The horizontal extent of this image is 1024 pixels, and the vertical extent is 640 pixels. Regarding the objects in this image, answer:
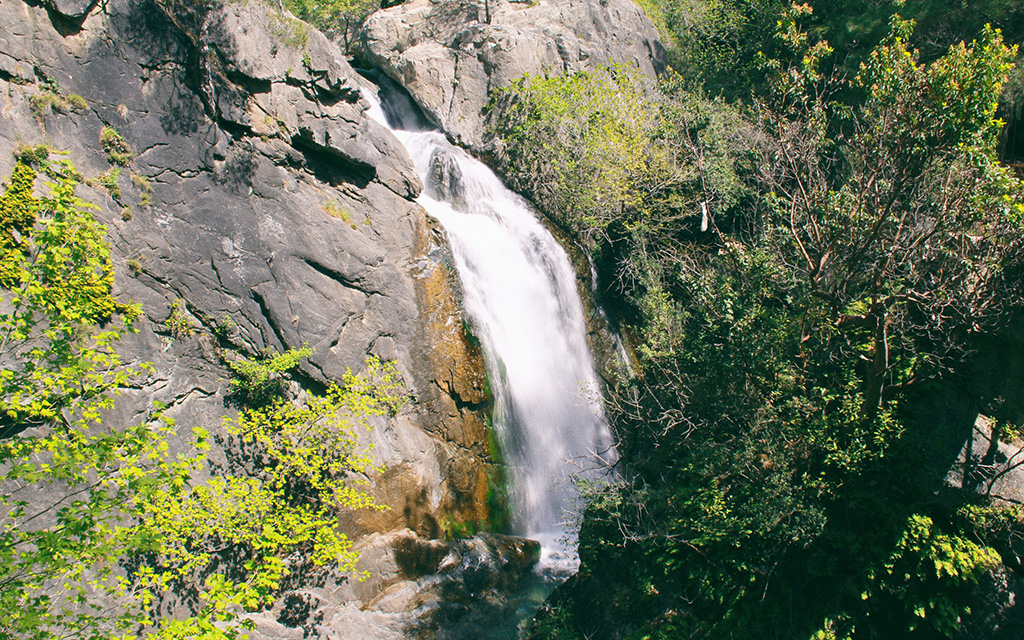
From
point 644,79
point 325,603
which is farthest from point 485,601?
point 644,79

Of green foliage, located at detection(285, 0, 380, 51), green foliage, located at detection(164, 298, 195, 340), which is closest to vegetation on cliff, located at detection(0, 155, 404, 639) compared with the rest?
green foliage, located at detection(164, 298, 195, 340)

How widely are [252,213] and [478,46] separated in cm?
1154

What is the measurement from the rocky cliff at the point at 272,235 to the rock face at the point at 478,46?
224 inches

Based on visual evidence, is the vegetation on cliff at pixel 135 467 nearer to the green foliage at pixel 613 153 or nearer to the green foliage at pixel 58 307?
the green foliage at pixel 58 307

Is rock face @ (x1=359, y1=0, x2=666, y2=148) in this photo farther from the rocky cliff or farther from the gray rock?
the gray rock

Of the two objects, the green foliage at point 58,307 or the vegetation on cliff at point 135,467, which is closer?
the green foliage at point 58,307

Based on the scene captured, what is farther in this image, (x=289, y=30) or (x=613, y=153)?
(x=613, y=153)

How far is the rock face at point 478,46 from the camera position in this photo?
18766 millimetres

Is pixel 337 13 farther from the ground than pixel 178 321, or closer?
farther from the ground

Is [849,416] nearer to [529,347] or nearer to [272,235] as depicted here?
[529,347]

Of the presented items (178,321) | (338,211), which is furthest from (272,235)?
(178,321)

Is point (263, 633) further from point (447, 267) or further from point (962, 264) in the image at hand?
point (962, 264)

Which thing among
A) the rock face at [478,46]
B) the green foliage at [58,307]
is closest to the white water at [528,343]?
the rock face at [478,46]

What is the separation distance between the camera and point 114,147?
390 inches
